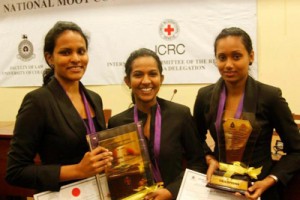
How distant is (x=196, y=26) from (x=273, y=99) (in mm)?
2417

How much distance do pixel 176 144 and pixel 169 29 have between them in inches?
99.2

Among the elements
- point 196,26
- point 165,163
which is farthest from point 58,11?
point 165,163

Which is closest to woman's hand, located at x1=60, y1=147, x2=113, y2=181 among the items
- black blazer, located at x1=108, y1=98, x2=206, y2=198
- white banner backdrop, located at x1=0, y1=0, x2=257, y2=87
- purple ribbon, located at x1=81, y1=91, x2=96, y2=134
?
purple ribbon, located at x1=81, y1=91, x2=96, y2=134

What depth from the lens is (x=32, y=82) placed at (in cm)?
458

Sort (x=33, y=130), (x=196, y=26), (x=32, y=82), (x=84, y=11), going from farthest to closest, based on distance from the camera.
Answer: (x=32, y=82) < (x=84, y=11) < (x=196, y=26) < (x=33, y=130)

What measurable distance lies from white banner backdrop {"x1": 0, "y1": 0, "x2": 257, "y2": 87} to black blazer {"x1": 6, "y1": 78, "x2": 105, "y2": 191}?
2.23 m

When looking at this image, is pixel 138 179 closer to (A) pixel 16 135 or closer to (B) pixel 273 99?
(A) pixel 16 135

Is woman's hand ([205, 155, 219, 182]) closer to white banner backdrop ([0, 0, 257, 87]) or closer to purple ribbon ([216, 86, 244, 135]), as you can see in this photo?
purple ribbon ([216, 86, 244, 135])

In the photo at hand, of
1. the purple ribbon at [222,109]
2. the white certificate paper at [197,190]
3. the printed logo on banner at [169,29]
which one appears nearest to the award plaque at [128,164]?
the white certificate paper at [197,190]

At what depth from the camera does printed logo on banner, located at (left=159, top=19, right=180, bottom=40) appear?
12.5ft

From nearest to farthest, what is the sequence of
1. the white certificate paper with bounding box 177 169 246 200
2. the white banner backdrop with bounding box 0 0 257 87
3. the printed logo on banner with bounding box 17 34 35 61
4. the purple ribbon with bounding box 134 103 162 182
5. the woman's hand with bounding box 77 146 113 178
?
the woman's hand with bounding box 77 146 113 178
the white certificate paper with bounding box 177 169 246 200
the purple ribbon with bounding box 134 103 162 182
the white banner backdrop with bounding box 0 0 257 87
the printed logo on banner with bounding box 17 34 35 61

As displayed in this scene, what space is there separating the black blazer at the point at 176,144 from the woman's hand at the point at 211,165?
3cm

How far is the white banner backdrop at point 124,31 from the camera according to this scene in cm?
367

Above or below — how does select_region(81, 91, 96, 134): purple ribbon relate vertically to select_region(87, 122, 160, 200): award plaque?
above
